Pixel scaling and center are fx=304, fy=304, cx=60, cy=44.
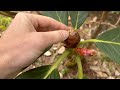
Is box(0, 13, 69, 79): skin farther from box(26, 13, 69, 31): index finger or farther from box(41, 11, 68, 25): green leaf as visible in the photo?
box(41, 11, 68, 25): green leaf

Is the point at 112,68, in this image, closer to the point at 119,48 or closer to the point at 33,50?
the point at 119,48

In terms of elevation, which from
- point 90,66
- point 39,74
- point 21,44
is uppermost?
point 21,44

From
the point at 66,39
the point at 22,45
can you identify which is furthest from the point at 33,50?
the point at 66,39

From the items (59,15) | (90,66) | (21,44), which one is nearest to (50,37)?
(21,44)

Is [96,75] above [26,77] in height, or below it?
below

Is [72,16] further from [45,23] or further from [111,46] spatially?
[111,46]

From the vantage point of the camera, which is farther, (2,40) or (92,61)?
(92,61)

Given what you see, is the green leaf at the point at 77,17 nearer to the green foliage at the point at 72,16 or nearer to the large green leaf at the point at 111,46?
the green foliage at the point at 72,16
